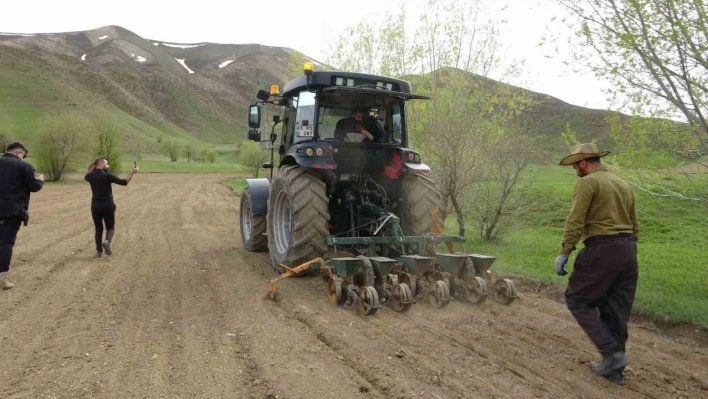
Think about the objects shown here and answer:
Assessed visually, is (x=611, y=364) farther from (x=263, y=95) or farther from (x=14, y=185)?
(x=14, y=185)

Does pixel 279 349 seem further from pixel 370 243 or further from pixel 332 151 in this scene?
pixel 332 151

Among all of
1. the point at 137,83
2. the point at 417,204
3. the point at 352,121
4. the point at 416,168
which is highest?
the point at 137,83

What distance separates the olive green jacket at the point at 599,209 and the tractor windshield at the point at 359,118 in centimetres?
366

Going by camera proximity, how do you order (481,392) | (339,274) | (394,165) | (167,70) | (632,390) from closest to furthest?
(481,392), (632,390), (339,274), (394,165), (167,70)

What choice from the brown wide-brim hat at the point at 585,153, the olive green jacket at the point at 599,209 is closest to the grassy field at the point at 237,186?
the brown wide-brim hat at the point at 585,153

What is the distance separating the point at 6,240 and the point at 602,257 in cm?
699

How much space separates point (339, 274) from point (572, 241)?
96.7 inches

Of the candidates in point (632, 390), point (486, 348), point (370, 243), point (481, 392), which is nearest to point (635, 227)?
point (632, 390)

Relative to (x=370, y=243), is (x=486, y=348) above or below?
below

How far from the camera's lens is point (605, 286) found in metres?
4.21

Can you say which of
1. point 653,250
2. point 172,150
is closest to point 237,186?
point 653,250

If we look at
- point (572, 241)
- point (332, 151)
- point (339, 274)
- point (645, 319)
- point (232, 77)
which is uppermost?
point (232, 77)

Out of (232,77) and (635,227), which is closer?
(635,227)

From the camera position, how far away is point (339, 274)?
5711 millimetres
